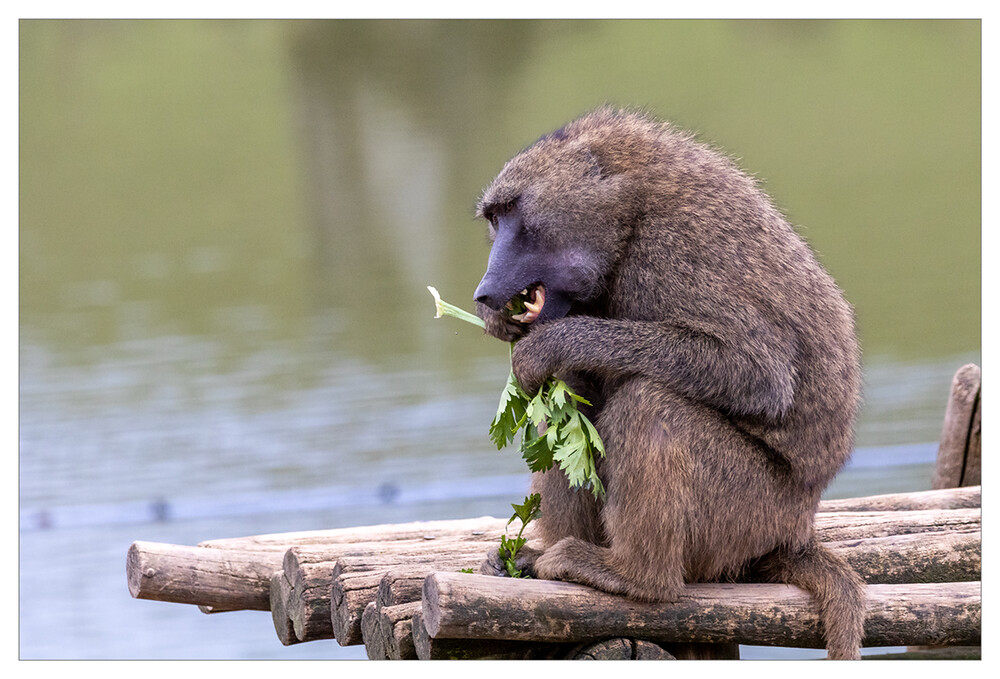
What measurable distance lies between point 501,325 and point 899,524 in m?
1.94

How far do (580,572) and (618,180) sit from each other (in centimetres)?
126

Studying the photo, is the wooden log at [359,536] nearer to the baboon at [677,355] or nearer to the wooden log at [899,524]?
the baboon at [677,355]

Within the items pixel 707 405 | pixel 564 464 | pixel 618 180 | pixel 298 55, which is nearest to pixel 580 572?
pixel 564 464

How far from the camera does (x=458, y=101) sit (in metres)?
13.8

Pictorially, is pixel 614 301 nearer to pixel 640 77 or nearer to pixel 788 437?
pixel 788 437

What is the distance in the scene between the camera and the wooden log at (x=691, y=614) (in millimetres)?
3457

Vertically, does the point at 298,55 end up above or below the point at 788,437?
above

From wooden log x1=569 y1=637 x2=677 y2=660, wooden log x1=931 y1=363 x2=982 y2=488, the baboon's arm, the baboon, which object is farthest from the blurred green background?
wooden log x1=569 y1=637 x2=677 y2=660

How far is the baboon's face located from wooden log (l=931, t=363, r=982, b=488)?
2.71 meters

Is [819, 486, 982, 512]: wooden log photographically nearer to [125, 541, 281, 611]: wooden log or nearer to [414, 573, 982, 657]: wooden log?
[414, 573, 982, 657]: wooden log

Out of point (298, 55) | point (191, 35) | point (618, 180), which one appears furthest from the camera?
point (298, 55)

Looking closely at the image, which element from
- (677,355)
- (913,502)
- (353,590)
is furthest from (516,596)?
(913,502)

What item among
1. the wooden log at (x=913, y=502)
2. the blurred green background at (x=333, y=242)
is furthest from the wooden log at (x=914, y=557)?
the blurred green background at (x=333, y=242)

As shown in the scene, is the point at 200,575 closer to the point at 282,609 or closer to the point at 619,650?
the point at 282,609
